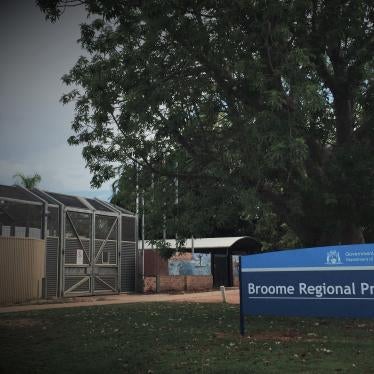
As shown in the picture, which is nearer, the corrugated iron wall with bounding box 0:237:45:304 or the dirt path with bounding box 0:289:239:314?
the dirt path with bounding box 0:289:239:314

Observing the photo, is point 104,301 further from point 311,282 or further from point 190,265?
point 311,282

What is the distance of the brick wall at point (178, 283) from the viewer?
28891 mm

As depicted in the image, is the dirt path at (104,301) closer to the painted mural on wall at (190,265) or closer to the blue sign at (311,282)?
the painted mural on wall at (190,265)

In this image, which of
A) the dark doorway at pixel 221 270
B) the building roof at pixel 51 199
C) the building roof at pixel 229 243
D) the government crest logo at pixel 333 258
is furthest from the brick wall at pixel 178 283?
the government crest logo at pixel 333 258

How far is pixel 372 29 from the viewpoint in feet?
43.0

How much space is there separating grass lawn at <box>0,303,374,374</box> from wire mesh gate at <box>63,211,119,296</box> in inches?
435

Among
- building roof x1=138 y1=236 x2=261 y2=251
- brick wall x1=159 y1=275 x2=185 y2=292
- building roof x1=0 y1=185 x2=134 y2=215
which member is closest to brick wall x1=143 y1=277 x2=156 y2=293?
brick wall x1=159 y1=275 x2=185 y2=292

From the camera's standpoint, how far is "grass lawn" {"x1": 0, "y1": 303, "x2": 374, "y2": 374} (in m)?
7.58

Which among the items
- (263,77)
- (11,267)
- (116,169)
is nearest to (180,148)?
(116,169)

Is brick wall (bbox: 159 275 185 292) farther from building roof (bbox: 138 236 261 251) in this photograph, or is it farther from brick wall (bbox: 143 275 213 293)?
building roof (bbox: 138 236 261 251)

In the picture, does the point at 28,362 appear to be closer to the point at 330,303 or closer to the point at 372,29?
the point at 330,303

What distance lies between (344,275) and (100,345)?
4.16 metres

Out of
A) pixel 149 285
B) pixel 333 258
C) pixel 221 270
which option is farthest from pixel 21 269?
pixel 333 258

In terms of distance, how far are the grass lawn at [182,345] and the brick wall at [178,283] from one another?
14.5m
